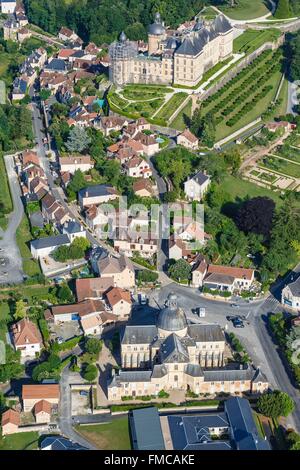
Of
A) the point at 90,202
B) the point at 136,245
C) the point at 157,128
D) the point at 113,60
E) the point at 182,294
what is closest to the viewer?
the point at 182,294

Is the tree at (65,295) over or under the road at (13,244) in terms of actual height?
over

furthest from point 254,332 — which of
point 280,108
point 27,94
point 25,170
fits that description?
point 27,94

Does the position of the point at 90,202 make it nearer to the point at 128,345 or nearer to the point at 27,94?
the point at 128,345

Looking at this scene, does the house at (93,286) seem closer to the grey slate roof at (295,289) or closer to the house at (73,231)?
the house at (73,231)

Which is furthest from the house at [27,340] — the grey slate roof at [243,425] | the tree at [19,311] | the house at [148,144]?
the house at [148,144]

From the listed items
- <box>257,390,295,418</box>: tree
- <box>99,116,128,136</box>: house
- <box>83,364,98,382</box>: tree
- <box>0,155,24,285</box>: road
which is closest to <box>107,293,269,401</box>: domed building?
<box>83,364,98,382</box>: tree
